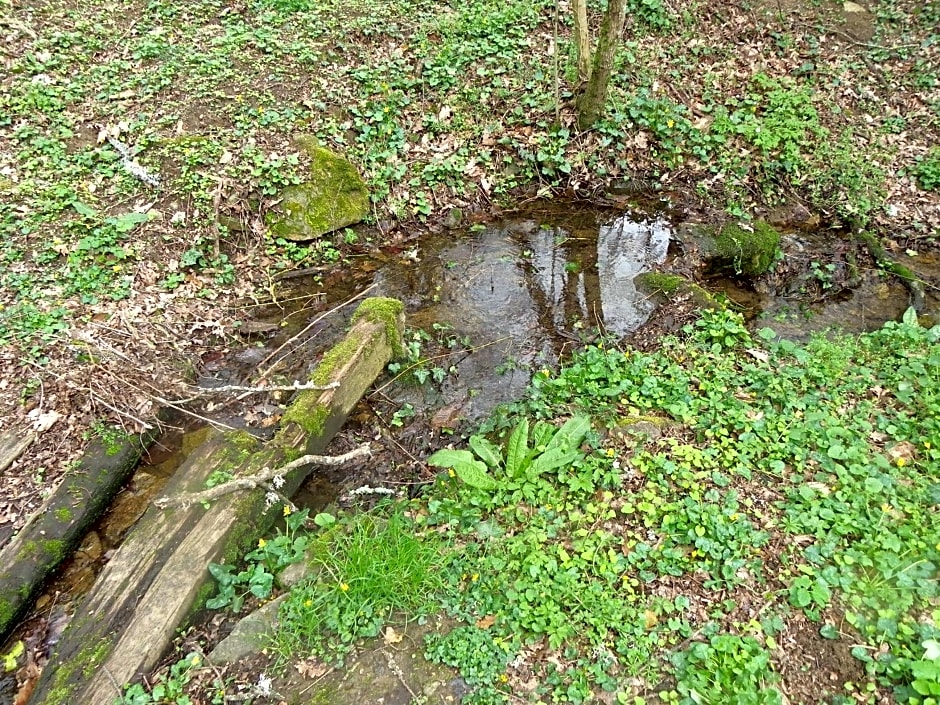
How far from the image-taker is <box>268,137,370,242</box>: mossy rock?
6648 mm

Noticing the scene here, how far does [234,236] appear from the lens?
6.45 m

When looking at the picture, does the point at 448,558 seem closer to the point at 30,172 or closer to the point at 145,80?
the point at 30,172

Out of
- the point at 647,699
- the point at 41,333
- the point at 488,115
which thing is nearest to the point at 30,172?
the point at 41,333

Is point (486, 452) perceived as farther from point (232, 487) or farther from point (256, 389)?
point (256, 389)

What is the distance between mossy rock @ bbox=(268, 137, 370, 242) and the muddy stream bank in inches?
22.8

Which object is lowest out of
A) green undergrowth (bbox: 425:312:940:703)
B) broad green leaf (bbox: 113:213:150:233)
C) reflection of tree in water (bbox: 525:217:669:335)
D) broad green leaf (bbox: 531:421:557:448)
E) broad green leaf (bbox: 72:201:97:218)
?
reflection of tree in water (bbox: 525:217:669:335)

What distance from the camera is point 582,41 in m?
7.27

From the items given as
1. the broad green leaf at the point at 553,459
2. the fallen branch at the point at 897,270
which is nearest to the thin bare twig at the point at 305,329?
the broad green leaf at the point at 553,459

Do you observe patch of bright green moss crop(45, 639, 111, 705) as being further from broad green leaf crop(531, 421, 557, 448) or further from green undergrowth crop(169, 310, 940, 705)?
broad green leaf crop(531, 421, 557, 448)

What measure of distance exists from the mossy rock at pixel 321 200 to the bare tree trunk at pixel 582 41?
130 inches

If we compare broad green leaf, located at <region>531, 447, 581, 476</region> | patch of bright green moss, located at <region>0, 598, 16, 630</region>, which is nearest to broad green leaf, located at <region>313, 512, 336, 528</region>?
broad green leaf, located at <region>531, 447, 581, 476</region>

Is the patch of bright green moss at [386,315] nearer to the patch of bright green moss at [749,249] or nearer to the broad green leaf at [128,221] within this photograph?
the broad green leaf at [128,221]

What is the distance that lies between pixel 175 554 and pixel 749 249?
20.1 feet

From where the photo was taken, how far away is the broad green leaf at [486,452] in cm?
407
